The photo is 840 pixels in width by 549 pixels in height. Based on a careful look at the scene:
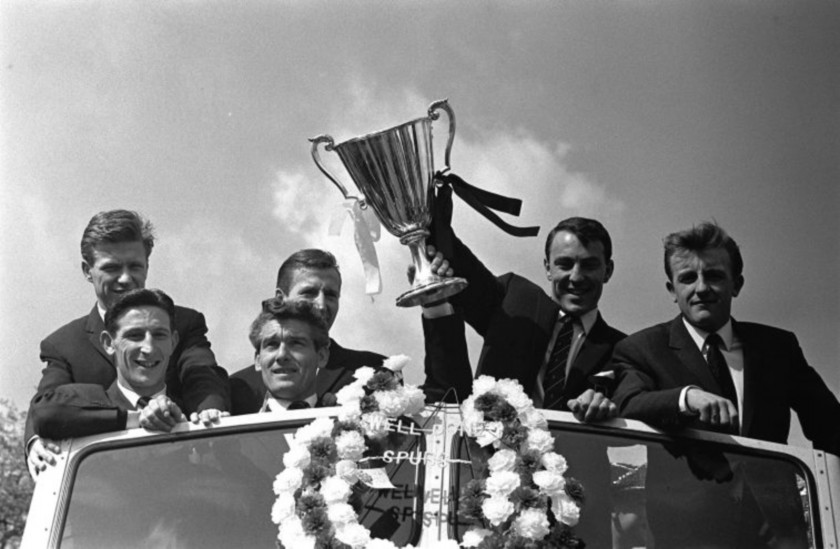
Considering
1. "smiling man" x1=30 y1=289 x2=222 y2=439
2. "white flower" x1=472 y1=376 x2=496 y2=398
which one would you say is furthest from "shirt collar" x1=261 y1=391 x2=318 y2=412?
"white flower" x1=472 y1=376 x2=496 y2=398

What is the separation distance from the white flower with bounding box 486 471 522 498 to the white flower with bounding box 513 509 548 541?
10 centimetres

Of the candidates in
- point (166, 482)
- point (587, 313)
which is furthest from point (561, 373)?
point (166, 482)

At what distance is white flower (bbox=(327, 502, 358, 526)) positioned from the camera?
407 cm

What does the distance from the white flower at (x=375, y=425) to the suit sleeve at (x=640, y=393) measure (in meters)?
0.99

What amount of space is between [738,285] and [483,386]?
153cm

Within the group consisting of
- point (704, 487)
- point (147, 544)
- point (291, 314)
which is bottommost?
point (147, 544)

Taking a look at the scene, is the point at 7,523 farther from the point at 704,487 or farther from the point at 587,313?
the point at 704,487

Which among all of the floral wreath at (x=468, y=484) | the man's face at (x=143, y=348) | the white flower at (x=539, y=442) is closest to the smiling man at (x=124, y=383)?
the man's face at (x=143, y=348)

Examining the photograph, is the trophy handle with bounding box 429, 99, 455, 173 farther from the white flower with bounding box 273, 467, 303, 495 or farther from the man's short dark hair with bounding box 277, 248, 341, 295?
the white flower with bounding box 273, 467, 303, 495

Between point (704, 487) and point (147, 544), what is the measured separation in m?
2.12

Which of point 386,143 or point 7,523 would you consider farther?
point 7,523

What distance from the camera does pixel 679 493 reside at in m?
4.42

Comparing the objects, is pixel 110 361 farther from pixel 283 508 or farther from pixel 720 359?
pixel 720 359

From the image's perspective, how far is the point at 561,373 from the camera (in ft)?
17.0
